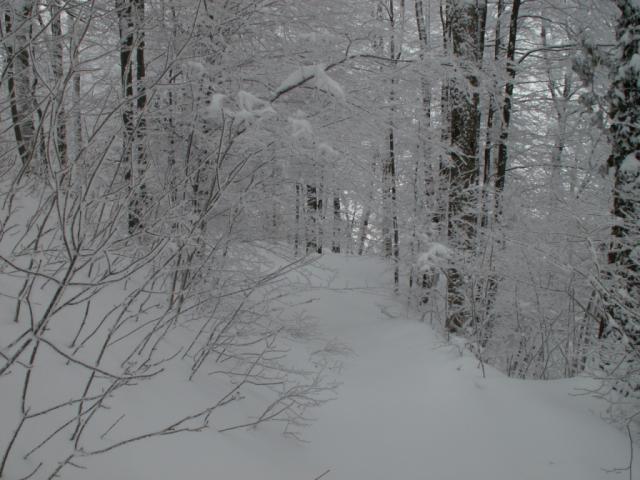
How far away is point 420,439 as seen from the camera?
387cm

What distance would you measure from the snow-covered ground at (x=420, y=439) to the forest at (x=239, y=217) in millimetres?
117

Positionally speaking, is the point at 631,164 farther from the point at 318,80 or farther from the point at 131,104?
the point at 131,104

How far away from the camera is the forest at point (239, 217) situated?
83.0 inches

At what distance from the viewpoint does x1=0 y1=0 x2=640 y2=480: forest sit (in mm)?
2107

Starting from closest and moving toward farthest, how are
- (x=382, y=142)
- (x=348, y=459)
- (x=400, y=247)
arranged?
(x=348, y=459) → (x=382, y=142) → (x=400, y=247)

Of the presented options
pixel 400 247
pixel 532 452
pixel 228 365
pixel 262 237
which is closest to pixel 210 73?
pixel 262 237

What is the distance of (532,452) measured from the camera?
→ 3.55 m

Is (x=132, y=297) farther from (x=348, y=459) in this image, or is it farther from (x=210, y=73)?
(x=210, y=73)

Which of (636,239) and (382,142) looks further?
(382,142)

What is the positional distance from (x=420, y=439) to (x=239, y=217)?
268cm

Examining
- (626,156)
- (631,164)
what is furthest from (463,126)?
(631,164)

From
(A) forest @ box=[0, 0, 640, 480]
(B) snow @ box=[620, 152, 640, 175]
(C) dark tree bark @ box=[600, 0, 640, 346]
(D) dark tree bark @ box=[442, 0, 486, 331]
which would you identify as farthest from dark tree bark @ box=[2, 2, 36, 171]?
(D) dark tree bark @ box=[442, 0, 486, 331]

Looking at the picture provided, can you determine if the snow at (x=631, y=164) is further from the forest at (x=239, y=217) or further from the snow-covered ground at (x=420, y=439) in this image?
the snow-covered ground at (x=420, y=439)

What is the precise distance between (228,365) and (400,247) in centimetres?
533
